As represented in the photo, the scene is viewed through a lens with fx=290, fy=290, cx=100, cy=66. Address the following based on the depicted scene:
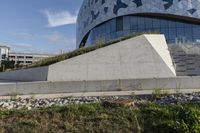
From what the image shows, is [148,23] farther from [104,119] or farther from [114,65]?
[104,119]

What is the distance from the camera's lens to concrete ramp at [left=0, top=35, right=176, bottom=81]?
16.9 metres

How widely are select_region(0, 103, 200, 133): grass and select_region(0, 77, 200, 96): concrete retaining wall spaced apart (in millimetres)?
5132

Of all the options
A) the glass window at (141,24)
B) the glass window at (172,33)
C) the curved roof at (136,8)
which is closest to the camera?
the glass window at (172,33)

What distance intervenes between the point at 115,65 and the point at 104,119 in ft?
35.0

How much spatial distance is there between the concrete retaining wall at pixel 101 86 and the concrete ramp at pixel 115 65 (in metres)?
3.93

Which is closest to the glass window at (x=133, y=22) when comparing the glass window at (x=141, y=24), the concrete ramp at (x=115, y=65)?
the glass window at (x=141, y=24)

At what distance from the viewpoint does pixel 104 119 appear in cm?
663

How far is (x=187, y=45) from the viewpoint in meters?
25.8

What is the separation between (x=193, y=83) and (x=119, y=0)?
37.4m

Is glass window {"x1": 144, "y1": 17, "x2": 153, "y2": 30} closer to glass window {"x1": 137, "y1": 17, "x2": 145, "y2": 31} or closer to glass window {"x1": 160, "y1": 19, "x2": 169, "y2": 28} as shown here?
glass window {"x1": 137, "y1": 17, "x2": 145, "y2": 31}

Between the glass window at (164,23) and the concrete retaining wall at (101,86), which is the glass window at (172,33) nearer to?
the glass window at (164,23)

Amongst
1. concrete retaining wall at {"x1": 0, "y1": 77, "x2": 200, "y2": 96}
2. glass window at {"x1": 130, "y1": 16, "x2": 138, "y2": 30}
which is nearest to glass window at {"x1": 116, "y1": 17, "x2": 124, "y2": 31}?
glass window at {"x1": 130, "y1": 16, "x2": 138, "y2": 30}

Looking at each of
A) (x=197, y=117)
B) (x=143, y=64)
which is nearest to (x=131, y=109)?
(x=197, y=117)

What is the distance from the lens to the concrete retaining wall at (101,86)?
12.5m
